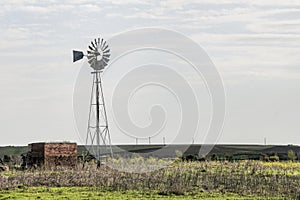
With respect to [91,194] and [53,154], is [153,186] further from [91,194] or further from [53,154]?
[53,154]

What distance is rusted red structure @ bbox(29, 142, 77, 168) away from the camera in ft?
161

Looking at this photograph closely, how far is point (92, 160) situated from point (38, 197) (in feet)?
83.5

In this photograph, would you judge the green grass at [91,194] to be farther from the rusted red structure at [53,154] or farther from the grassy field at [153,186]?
the rusted red structure at [53,154]

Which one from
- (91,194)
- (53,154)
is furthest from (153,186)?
(53,154)

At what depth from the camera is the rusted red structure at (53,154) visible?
48938mm

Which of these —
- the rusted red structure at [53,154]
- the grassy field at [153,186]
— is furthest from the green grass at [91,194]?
the rusted red structure at [53,154]

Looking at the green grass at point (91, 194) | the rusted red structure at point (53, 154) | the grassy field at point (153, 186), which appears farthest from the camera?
the rusted red structure at point (53, 154)

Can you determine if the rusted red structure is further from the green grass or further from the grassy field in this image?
the green grass

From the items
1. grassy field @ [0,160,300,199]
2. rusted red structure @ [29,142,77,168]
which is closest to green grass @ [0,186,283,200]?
grassy field @ [0,160,300,199]

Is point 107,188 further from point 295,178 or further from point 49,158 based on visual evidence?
point 49,158

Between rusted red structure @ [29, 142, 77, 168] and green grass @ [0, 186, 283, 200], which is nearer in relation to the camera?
green grass @ [0, 186, 283, 200]

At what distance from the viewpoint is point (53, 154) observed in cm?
4941

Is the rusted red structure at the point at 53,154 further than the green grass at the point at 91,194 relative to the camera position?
Yes

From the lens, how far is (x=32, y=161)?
4959cm
